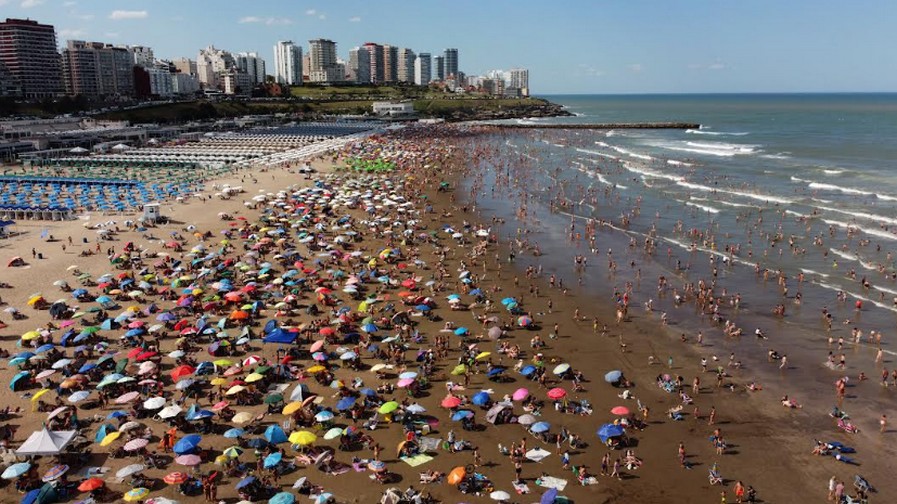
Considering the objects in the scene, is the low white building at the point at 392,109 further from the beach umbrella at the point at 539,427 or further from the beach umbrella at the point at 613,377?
the beach umbrella at the point at 539,427

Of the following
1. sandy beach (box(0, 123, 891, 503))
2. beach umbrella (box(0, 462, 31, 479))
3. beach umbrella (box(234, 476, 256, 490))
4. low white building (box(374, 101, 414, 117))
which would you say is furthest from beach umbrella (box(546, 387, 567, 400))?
low white building (box(374, 101, 414, 117))

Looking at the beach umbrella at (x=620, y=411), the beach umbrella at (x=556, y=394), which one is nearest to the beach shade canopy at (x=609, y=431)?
the beach umbrella at (x=620, y=411)

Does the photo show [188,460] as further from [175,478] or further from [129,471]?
[129,471]

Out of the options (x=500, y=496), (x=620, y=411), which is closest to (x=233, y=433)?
(x=500, y=496)

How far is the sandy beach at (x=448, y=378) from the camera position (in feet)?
50.7

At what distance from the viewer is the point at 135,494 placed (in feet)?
46.7

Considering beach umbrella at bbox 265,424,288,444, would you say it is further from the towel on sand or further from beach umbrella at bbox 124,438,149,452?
the towel on sand

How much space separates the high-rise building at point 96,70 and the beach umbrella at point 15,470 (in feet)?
506

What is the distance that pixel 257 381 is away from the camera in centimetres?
1964

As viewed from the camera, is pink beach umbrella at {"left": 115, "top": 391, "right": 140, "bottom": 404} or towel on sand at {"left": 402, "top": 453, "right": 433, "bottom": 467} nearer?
towel on sand at {"left": 402, "top": 453, "right": 433, "bottom": 467}

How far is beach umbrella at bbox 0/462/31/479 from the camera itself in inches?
570

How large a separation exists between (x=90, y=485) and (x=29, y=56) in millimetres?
158176

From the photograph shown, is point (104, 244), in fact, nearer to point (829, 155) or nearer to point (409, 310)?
point (409, 310)

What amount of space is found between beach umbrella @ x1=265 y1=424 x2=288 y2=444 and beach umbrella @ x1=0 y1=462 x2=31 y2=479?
5.51 metres
